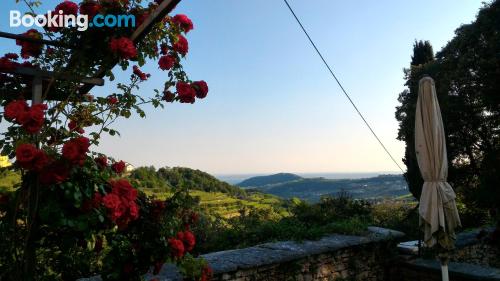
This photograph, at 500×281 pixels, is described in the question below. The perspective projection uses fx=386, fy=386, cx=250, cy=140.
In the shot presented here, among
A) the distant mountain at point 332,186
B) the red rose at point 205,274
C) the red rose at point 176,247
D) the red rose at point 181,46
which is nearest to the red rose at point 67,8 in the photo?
the red rose at point 181,46

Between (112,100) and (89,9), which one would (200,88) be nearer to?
(112,100)

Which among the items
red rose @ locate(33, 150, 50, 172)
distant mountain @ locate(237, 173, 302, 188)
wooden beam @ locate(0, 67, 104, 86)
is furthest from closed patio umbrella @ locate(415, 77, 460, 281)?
distant mountain @ locate(237, 173, 302, 188)

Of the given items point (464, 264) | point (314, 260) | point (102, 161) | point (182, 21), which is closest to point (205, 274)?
point (102, 161)

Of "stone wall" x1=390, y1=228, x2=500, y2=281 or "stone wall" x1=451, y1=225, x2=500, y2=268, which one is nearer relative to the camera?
"stone wall" x1=390, y1=228, x2=500, y2=281

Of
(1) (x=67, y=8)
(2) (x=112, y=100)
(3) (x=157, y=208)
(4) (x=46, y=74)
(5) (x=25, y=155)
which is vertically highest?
(1) (x=67, y=8)

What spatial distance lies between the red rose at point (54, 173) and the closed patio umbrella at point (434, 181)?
4558 mm

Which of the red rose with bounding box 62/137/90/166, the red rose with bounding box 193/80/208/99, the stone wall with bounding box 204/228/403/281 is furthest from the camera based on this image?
the stone wall with bounding box 204/228/403/281

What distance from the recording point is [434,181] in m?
5.23

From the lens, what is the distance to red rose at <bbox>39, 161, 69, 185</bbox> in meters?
2.28

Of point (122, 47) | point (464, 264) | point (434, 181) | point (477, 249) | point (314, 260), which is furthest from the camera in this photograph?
point (477, 249)

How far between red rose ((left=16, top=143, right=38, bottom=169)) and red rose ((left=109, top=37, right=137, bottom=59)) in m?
0.90

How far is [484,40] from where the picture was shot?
14.7 m

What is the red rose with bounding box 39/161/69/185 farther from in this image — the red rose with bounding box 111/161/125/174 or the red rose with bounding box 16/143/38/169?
the red rose with bounding box 111/161/125/174

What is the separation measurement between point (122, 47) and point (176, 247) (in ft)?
4.86
